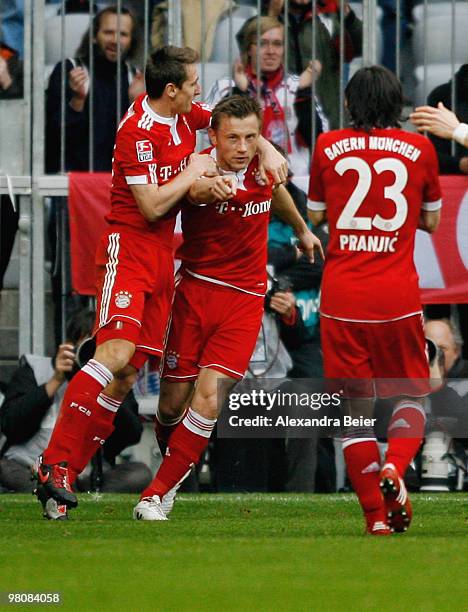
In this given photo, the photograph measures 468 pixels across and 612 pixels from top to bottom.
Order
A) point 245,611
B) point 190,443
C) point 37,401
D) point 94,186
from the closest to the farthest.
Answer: point 245,611
point 190,443
point 37,401
point 94,186

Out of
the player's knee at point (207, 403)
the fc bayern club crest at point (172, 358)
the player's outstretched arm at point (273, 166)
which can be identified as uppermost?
the player's outstretched arm at point (273, 166)

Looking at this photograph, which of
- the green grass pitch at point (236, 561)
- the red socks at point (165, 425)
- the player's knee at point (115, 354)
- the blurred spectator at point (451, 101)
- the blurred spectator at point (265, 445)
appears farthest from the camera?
the blurred spectator at point (451, 101)

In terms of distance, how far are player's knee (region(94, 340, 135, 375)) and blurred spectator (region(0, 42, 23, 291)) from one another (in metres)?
3.96

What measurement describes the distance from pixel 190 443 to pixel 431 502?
217 centimetres

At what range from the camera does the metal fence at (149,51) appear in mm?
12422

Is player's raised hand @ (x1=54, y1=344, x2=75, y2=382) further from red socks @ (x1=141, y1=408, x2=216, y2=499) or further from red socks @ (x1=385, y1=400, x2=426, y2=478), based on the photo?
red socks @ (x1=385, y1=400, x2=426, y2=478)

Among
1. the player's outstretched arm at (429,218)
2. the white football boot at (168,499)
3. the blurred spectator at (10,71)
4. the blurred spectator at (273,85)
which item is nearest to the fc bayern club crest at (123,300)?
the white football boot at (168,499)

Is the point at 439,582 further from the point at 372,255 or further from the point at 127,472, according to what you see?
the point at 127,472

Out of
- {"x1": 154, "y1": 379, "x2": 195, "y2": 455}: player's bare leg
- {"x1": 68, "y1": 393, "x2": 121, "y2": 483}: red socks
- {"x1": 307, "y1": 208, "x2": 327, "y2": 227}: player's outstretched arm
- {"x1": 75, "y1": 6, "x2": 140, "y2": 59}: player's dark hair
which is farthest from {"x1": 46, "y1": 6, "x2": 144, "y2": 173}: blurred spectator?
{"x1": 307, "y1": 208, "x2": 327, "y2": 227}: player's outstretched arm

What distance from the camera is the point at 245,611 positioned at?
5242 mm

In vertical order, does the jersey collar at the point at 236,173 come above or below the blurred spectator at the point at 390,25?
below

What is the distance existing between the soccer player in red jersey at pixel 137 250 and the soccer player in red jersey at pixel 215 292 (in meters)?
0.13

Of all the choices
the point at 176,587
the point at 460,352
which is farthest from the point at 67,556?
the point at 460,352

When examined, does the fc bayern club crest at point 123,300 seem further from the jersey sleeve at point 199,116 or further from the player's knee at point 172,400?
the jersey sleeve at point 199,116
